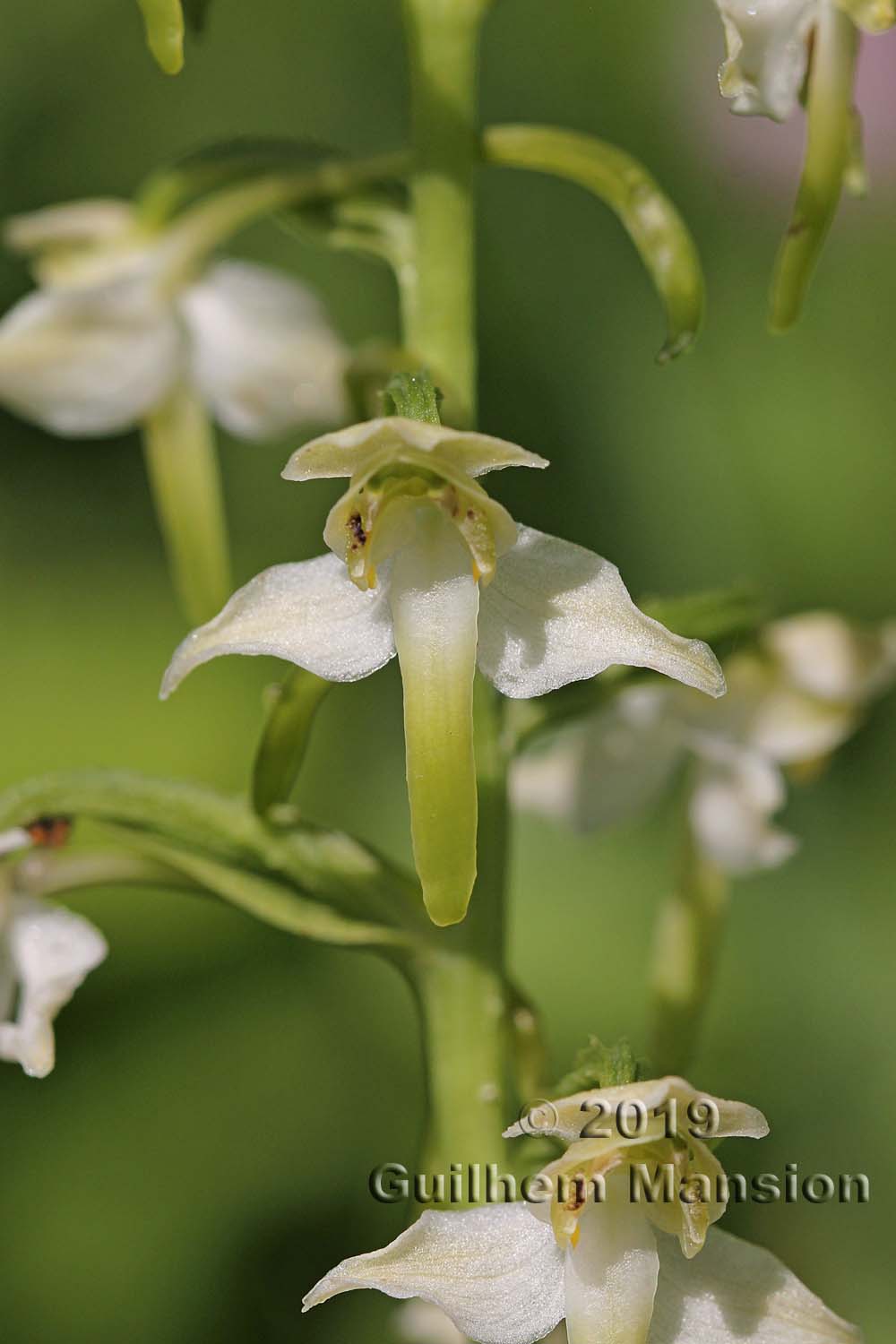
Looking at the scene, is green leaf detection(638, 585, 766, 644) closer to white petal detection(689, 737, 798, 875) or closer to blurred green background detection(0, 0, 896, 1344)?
white petal detection(689, 737, 798, 875)

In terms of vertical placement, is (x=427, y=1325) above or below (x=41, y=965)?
below

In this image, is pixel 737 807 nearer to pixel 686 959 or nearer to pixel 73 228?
pixel 686 959

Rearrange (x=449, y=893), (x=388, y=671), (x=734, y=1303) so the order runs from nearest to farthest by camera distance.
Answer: (x=449, y=893) < (x=734, y=1303) < (x=388, y=671)

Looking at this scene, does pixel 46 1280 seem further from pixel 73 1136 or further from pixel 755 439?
pixel 755 439

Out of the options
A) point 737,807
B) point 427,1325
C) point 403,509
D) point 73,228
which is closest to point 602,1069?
point 403,509

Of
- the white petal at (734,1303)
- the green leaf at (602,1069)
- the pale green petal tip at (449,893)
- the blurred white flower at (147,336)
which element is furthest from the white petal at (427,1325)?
the blurred white flower at (147,336)

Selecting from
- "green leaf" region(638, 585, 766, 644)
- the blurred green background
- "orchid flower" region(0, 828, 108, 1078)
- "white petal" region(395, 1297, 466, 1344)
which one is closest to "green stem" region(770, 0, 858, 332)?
"green leaf" region(638, 585, 766, 644)
